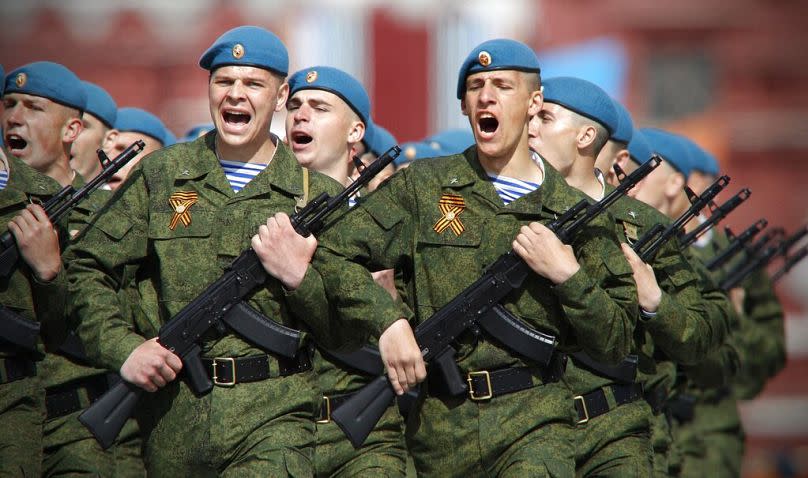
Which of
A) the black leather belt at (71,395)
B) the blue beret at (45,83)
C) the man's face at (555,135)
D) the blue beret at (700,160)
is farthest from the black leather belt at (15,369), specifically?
the blue beret at (700,160)

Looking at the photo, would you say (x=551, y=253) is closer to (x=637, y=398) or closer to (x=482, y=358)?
(x=482, y=358)

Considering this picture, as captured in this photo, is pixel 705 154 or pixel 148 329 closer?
pixel 148 329

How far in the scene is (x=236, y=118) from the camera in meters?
8.33

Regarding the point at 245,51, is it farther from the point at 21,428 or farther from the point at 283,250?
the point at 21,428

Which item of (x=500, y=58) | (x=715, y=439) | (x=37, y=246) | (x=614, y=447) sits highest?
(x=500, y=58)

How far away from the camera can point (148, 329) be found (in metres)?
8.12

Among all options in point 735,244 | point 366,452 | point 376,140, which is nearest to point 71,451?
point 366,452

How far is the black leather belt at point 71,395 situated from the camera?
9156 millimetres

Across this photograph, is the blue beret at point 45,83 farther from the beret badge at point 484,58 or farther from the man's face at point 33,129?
the beret badge at point 484,58

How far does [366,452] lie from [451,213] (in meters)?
1.55

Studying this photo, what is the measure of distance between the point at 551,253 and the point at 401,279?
82 cm

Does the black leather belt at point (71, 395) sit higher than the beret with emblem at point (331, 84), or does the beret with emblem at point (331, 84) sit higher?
the beret with emblem at point (331, 84)

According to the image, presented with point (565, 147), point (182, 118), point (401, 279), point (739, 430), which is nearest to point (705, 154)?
point (739, 430)

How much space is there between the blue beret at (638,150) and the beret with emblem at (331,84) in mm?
2140
